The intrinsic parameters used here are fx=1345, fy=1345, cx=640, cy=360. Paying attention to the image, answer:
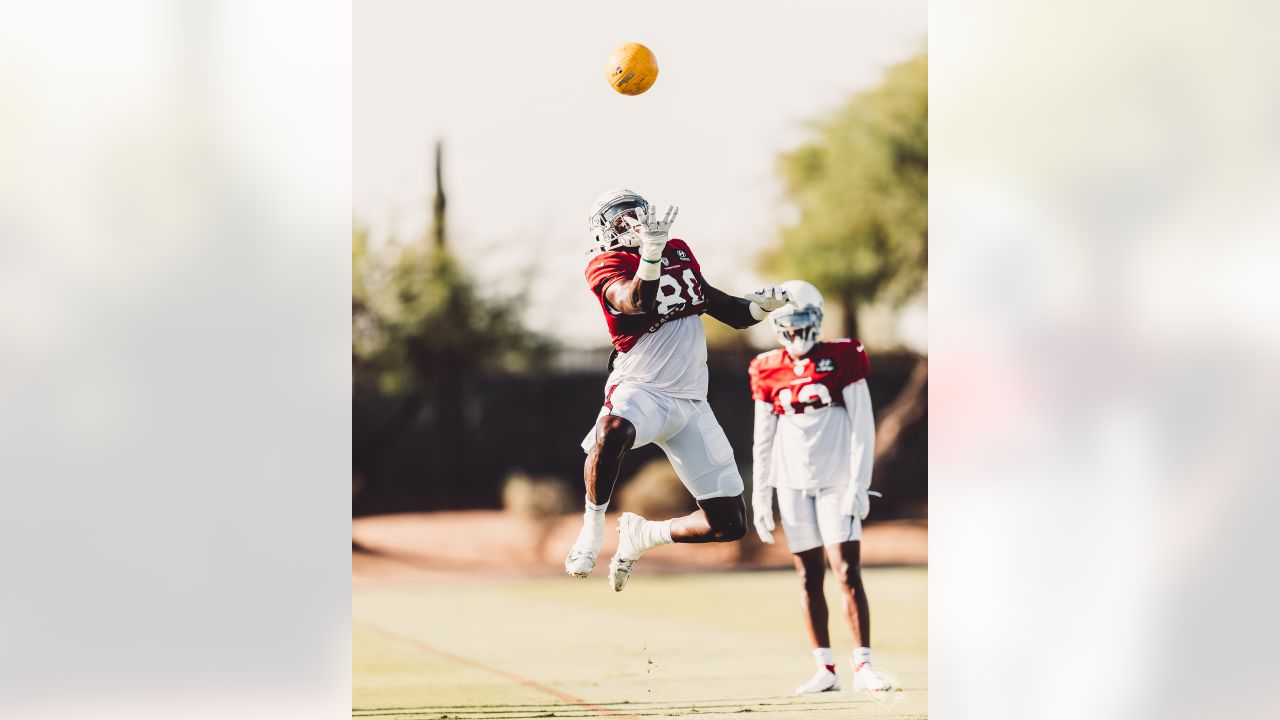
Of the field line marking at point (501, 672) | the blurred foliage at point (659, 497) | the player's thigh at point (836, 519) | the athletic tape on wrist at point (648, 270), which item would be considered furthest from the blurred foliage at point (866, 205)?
the athletic tape on wrist at point (648, 270)

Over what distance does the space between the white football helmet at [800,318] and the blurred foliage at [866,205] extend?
10866 millimetres

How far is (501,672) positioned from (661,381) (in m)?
3.10

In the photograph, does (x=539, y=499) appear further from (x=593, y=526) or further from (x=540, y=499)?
(x=593, y=526)

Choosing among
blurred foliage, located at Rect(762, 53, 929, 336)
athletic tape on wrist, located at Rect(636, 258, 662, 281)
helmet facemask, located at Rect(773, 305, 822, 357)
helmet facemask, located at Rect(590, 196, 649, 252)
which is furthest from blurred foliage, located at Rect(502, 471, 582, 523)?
athletic tape on wrist, located at Rect(636, 258, 662, 281)

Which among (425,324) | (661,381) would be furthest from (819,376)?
(425,324)

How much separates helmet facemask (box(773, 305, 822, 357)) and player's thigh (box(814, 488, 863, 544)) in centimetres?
75

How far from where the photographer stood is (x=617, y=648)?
32.5ft

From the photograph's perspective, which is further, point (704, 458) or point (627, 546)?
point (627, 546)

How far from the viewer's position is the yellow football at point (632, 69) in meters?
6.77

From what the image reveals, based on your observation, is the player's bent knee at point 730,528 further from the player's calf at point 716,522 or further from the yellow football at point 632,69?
the yellow football at point 632,69

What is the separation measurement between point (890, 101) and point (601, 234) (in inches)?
474

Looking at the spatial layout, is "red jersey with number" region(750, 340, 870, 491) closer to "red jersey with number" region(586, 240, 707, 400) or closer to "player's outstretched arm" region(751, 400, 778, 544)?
"player's outstretched arm" region(751, 400, 778, 544)
